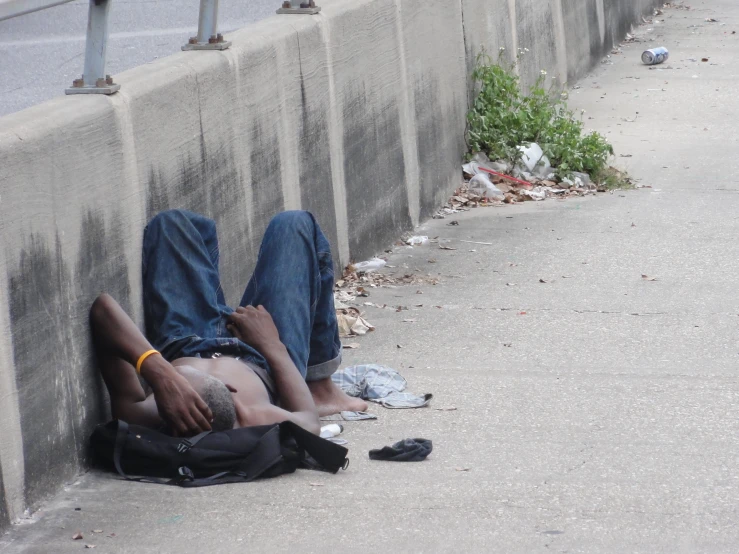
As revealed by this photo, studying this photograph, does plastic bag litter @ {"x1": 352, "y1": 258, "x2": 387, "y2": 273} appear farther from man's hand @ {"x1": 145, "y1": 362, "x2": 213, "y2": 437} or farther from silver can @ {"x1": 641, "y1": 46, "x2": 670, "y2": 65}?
silver can @ {"x1": 641, "y1": 46, "x2": 670, "y2": 65}

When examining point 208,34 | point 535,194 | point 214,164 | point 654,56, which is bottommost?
point 535,194

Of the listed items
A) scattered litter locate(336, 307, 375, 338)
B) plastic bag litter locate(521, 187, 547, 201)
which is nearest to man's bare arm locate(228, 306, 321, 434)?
scattered litter locate(336, 307, 375, 338)

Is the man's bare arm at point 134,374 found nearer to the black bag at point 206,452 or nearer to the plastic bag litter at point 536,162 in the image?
the black bag at point 206,452

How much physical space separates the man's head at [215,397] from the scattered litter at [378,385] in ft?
3.04

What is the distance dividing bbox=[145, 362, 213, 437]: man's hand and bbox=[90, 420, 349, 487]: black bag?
0.15 ft

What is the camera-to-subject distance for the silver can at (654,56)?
42.2 ft

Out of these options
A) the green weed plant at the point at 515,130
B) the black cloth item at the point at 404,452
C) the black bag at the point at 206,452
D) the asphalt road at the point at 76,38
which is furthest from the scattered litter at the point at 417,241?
the black bag at the point at 206,452

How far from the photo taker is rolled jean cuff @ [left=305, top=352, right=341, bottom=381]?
459cm

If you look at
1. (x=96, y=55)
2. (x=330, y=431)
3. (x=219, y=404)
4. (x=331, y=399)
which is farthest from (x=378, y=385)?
(x=96, y=55)

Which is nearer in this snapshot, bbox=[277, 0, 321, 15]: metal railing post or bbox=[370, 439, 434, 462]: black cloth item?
bbox=[370, 439, 434, 462]: black cloth item

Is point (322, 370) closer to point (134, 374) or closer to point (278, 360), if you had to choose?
point (278, 360)

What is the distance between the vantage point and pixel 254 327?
4336 millimetres

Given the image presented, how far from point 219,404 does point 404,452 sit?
69cm

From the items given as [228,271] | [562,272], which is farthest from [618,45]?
[228,271]
